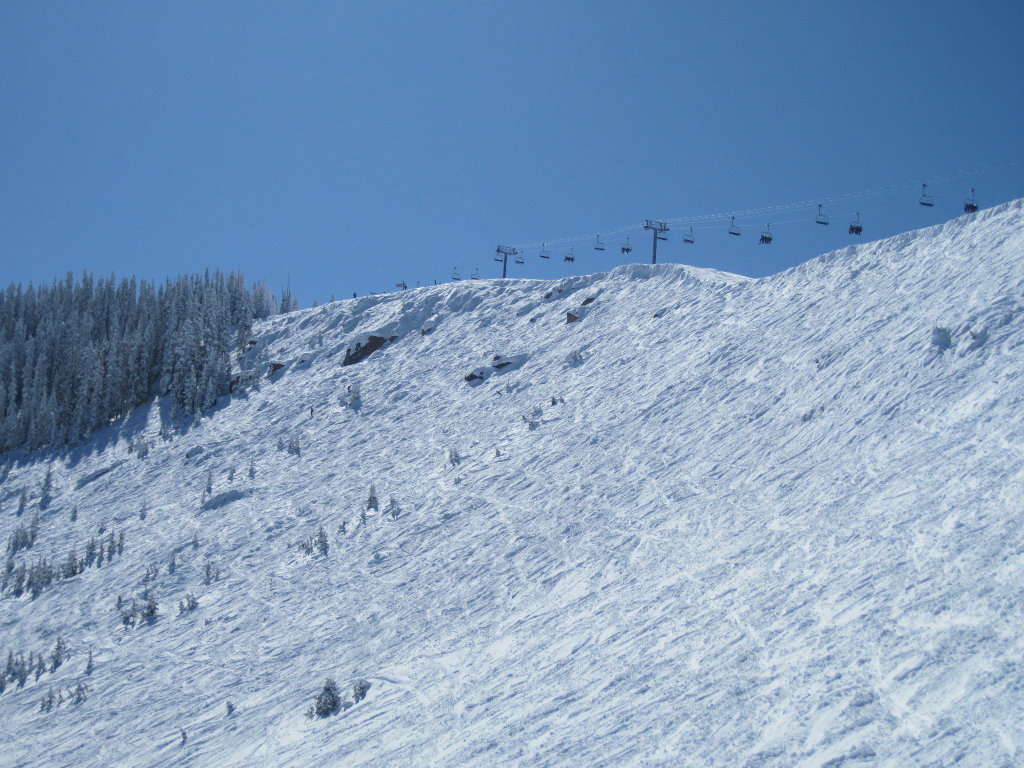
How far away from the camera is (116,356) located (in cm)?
4584

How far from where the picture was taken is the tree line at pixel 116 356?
136 feet

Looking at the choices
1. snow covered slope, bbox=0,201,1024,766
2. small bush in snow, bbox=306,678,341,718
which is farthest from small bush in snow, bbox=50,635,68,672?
small bush in snow, bbox=306,678,341,718

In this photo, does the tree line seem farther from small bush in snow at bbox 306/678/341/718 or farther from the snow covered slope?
small bush in snow at bbox 306/678/341/718

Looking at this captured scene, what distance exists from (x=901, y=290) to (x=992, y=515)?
9.22 meters

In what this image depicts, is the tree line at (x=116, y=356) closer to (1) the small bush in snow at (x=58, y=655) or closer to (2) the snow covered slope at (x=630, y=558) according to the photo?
(2) the snow covered slope at (x=630, y=558)

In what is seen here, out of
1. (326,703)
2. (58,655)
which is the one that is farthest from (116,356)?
(326,703)

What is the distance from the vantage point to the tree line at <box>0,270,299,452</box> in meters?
41.3

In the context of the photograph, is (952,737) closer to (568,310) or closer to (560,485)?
(560,485)

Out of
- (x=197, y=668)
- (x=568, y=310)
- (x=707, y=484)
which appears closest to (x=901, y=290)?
(x=707, y=484)

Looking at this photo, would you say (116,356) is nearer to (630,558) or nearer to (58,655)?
(58,655)

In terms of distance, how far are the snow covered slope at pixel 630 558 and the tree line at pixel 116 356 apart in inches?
555

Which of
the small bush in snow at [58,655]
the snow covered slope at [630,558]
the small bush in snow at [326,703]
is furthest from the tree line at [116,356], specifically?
the small bush in snow at [326,703]

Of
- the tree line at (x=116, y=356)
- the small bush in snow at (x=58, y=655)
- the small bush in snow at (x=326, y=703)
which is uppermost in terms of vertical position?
the tree line at (x=116, y=356)

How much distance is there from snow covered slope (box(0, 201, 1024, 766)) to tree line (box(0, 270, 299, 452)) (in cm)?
1411
